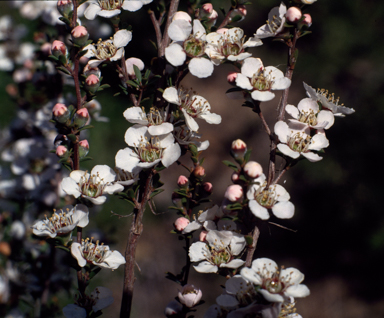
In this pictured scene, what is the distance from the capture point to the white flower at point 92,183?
1.22 metres

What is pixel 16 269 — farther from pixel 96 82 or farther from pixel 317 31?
pixel 317 31

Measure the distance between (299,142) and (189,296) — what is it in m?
0.58

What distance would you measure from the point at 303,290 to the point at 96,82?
2.86 feet

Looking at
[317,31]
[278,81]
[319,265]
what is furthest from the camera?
[317,31]

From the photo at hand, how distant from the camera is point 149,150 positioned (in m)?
1.20

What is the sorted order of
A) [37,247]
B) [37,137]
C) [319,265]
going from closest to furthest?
[37,247] → [37,137] → [319,265]

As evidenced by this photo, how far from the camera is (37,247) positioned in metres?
2.00

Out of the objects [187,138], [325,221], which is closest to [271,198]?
[187,138]

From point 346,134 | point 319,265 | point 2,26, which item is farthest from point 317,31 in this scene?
point 2,26

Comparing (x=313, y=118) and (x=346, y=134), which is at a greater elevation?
(x=313, y=118)

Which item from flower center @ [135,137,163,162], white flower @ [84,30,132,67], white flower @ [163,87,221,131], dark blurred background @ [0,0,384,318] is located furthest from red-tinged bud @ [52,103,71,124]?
dark blurred background @ [0,0,384,318]

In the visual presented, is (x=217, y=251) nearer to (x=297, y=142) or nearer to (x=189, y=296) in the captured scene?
(x=189, y=296)

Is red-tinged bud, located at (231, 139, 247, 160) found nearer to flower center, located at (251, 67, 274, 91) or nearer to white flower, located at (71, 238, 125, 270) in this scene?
flower center, located at (251, 67, 274, 91)

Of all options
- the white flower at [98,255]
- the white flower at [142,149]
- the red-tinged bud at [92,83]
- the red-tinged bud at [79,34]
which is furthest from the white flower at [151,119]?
the white flower at [98,255]
